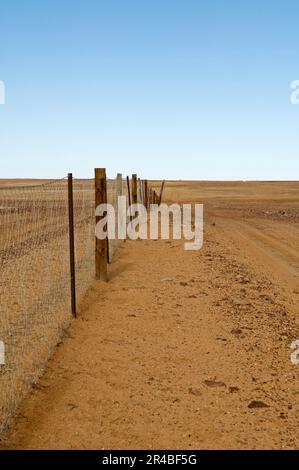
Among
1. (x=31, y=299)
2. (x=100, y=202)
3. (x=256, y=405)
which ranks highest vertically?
(x=100, y=202)

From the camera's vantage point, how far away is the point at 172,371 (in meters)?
5.89

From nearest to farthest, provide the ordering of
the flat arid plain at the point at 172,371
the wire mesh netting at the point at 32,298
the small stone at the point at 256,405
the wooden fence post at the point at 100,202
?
the flat arid plain at the point at 172,371 < the small stone at the point at 256,405 < the wire mesh netting at the point at 32,298 < the wooden fence post at the point at 100,202

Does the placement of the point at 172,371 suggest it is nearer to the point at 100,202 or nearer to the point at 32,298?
the point at 32,298

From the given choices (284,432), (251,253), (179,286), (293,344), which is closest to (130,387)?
(284,432)

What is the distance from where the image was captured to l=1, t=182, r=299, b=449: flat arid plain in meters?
4.58

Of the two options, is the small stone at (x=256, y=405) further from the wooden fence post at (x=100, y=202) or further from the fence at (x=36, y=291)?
the wooden fence post at (x=100, y=202)

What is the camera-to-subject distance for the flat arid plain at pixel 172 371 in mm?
4578

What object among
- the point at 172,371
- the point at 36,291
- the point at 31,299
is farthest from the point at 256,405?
the point at 36,291

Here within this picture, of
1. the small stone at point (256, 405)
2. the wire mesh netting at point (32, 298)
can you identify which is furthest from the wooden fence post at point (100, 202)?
the small stone at point (256, 405)

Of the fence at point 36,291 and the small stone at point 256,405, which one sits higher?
the fence at point 36,291

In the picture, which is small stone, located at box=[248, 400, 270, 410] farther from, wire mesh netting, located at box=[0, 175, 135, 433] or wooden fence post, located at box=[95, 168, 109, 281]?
wooden fence post, located at box=[95, 168, 109, 281]

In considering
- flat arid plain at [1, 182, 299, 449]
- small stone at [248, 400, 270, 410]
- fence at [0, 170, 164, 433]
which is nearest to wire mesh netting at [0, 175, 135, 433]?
fence at [0, 170, 164, 433]
